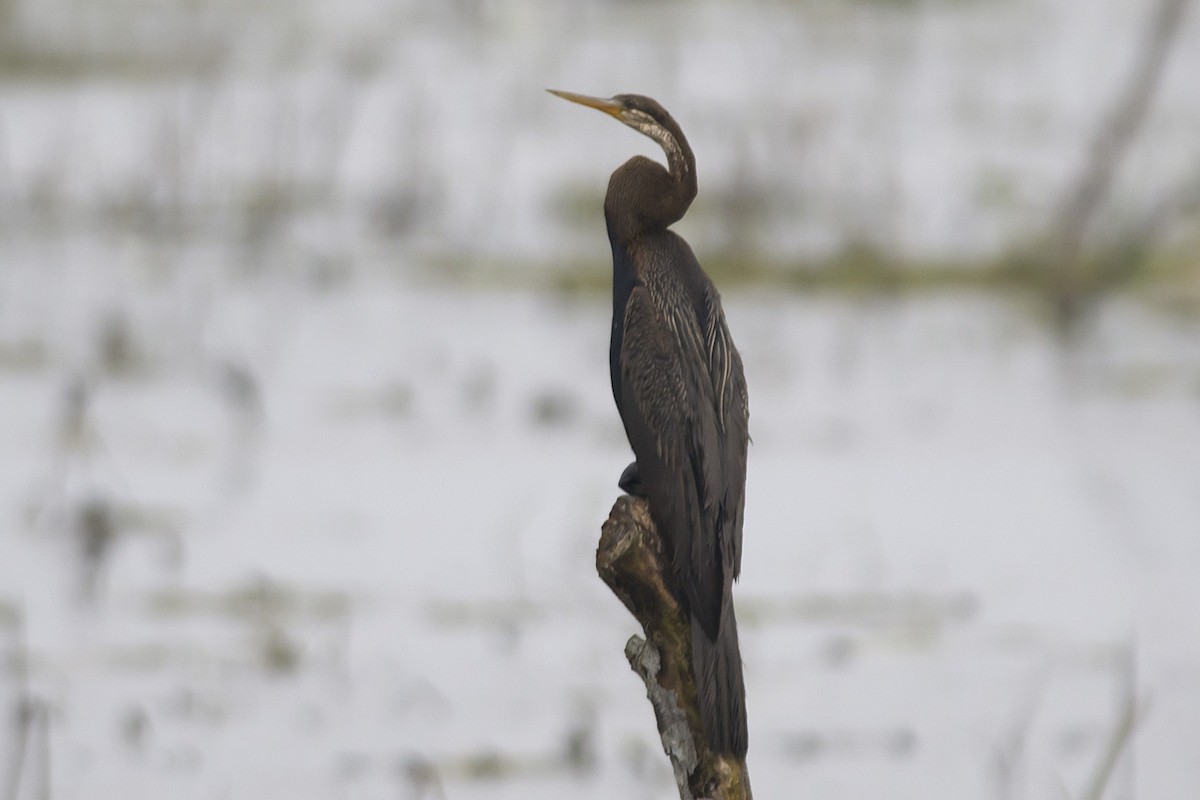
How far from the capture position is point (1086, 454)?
5.49 meters

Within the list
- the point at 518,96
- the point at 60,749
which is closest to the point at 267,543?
the point at 60,749

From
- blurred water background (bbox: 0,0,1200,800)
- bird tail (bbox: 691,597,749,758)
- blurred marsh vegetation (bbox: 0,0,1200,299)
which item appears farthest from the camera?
blurred marsh vegetation (bbox: 0,0,1200,299)

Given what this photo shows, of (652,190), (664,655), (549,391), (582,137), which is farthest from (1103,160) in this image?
(664,655)

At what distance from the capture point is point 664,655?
8.00 feet

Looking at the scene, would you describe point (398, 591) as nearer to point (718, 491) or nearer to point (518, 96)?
point (718, 491)

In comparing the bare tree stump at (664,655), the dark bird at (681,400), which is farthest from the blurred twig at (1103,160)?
the bare tree stump at (664,655)

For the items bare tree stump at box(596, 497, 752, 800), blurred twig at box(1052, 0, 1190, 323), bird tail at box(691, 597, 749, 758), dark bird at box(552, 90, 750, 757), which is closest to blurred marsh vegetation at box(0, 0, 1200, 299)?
blurred twig at box(1052, 0, 1190, 323)

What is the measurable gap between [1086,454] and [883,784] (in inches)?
81.7

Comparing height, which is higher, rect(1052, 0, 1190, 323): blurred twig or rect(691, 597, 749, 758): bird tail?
rect(1052, 0, 1190, 323): blurred twig

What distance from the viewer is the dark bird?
7.84ft

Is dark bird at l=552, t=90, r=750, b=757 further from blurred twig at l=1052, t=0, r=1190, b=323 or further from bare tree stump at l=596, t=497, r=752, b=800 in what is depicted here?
blurred twig at l=1052, t=0, r=1190, b=323

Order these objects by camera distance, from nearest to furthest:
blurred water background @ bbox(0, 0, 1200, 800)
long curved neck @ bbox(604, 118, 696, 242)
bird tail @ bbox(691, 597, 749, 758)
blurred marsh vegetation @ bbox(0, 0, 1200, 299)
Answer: bird tail @ bbox(691, 597, 749, 758) < long curved neck @ bbox(604, 118, 696, 242) < blurred water background @ bbox(0, 0, 1200, 800) < blurred marsh vegetation @ bbox(0, 0, 1200, 299)

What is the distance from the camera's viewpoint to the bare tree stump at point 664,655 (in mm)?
2379

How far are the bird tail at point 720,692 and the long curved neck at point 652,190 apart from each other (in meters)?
0.60
